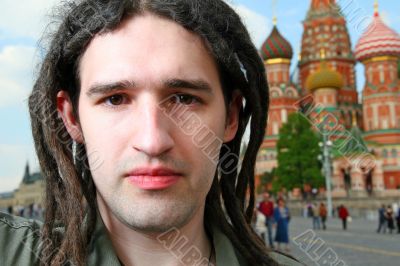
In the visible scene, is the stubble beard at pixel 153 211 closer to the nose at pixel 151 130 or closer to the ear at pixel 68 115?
the nose at pixel 151 130

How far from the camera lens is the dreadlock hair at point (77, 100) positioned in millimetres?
1507

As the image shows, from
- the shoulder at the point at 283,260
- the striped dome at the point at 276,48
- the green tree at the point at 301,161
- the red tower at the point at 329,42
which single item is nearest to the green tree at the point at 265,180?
the green tree at the point at 301,161

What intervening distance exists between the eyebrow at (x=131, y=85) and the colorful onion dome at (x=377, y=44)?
48712 mm

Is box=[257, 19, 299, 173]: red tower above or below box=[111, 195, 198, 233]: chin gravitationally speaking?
above

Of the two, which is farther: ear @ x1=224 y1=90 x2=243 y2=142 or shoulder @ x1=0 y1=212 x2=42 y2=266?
ear @ x1=224 y1=90 x2=243 y2=142

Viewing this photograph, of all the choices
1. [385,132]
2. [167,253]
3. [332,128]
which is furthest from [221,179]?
[385,132]

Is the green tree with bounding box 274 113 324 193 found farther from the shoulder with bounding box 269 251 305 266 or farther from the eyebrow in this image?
the eyebrow

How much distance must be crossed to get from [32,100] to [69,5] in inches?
12.2

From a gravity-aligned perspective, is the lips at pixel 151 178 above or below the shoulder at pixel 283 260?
above

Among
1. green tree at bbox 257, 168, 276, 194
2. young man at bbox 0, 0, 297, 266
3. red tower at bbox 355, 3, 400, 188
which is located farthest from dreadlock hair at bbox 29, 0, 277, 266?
green tree at bbox 257, 168, 276, 194

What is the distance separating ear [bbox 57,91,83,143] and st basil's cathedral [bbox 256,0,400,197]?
120 feet

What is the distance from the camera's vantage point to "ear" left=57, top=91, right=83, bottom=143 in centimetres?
160

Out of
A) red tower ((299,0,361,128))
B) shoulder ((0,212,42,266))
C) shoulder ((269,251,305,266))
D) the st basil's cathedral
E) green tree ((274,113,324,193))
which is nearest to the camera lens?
shoulder ((0,212,42,266))

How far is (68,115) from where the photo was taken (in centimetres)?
162
